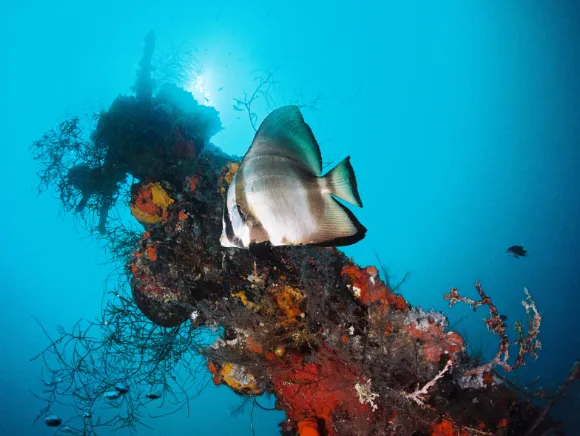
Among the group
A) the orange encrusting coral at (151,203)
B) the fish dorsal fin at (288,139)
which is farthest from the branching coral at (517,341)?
the orange encrusting coral at (151,203)

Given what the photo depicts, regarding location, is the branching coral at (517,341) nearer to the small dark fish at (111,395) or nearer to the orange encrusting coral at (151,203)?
the orange encrusting coral at (151,203)

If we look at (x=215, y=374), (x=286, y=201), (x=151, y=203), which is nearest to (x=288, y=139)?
(x=286, y=201)

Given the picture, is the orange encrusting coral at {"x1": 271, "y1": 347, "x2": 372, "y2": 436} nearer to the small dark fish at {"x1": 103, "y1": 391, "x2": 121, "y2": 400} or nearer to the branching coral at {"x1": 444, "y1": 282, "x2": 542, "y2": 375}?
the branching coral at {"x1": 444, "y1": 282, "x2": 542, "y2": 375}

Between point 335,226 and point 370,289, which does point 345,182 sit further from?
point 370,289

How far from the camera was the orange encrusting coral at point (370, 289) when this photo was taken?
3082 millimetres

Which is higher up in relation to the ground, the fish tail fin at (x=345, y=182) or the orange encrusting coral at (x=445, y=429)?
the fish tail fin at (x=345, y=182)

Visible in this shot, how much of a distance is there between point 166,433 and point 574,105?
55.3 m

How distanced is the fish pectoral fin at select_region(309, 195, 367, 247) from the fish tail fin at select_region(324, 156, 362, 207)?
0.08m

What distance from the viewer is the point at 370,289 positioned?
3.14 m

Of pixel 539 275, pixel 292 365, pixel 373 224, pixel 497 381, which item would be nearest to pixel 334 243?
pixel 292 365

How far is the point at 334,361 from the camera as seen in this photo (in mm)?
2758

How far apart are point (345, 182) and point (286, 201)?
1.00ft

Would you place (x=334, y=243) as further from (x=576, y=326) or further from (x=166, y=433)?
(x=576, y=326)

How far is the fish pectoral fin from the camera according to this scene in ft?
5.05
